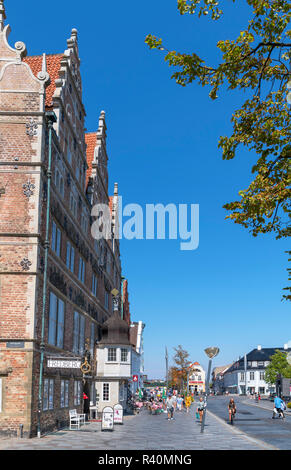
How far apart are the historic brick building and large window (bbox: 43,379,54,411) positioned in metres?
0.04

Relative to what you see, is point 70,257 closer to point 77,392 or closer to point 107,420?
point 77,392

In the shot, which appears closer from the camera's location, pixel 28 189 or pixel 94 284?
pixel 28 189

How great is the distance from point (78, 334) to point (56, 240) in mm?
8662

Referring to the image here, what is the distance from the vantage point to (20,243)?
931 inches

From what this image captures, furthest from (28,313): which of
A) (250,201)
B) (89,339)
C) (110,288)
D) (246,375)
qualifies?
(246,375)

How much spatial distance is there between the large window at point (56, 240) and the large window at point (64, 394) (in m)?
6.71

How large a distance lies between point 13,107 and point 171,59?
1456 cm

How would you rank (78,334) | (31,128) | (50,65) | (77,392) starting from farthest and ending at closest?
(78,334), (50,65), (77,392), (31,128)

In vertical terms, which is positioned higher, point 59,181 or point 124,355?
point 59,181

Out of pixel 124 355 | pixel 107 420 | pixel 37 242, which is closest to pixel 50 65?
pixel 37 242

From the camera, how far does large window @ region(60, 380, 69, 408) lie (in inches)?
1137

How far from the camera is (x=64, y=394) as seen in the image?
29.5 m
